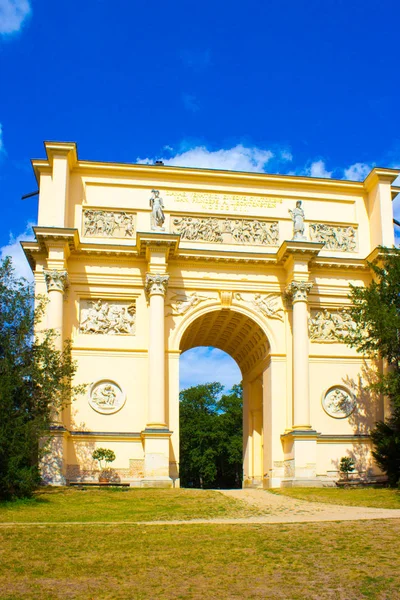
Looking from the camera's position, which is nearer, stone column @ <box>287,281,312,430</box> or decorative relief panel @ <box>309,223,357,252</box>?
stone column @ <box>287,281,312,430</box>

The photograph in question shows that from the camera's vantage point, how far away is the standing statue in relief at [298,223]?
34375 millimetres

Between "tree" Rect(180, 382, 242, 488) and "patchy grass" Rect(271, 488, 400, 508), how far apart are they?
43.2 meters

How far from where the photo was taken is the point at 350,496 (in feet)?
82.5

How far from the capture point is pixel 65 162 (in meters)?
33.9

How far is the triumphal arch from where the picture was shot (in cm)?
3238

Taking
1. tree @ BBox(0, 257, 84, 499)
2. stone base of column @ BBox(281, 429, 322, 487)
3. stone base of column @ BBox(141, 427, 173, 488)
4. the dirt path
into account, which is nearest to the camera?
the dirt path

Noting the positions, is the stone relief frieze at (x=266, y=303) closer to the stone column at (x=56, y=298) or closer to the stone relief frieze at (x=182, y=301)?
the stone relief frieze at (x=182, y=301)

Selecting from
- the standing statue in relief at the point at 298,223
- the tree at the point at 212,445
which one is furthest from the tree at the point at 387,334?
the tree at the point at 212,445

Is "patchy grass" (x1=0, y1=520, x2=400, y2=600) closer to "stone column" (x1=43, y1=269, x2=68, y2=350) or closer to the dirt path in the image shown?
the dirt path

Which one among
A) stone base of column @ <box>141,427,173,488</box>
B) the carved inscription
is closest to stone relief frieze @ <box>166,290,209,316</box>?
the carved inscription

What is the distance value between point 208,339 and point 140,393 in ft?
27.8

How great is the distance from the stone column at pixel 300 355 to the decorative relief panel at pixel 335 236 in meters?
3.32

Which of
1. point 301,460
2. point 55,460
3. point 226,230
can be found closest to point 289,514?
point 301,460

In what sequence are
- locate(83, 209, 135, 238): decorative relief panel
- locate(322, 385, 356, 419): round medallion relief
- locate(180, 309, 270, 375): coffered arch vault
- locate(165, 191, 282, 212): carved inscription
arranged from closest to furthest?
1. locate(322, 385, 356, 419): round medallion relief
2. locate(83, 209, 135, 238): decorative relief panel
3. locate(180, 309, 270, 375): coffered arch vault
4. locate(165, 191, 282, 212): carved inscription
